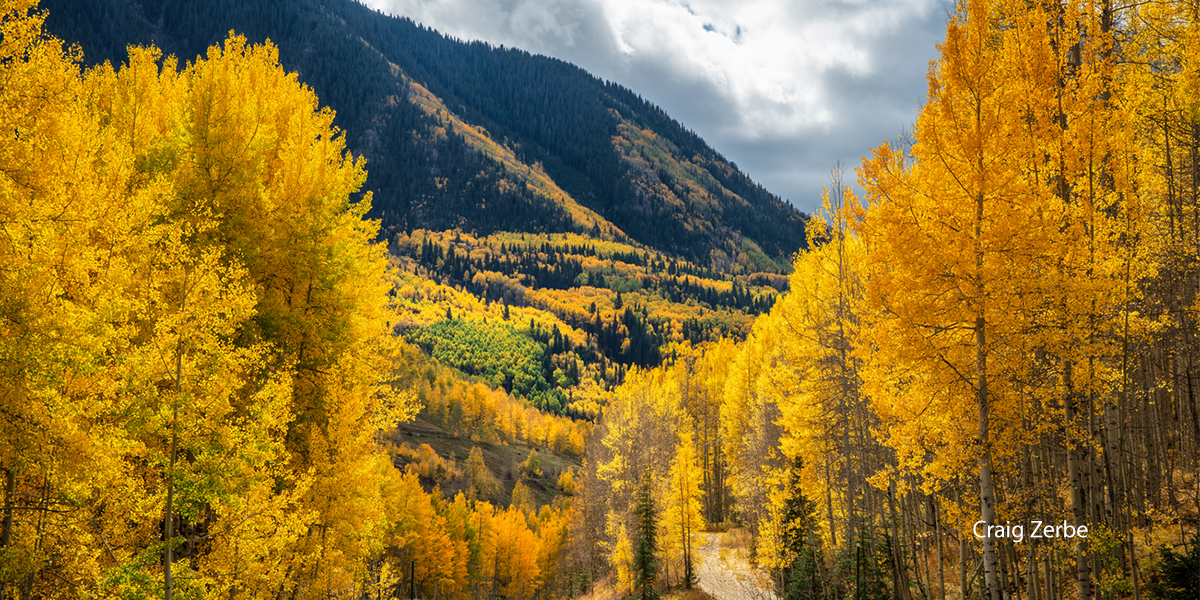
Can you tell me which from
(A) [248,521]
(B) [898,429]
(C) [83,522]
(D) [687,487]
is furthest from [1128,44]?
(D) [687,487]

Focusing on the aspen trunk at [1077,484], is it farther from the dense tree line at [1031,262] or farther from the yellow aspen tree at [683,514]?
the yellow aspen tree at [683,514]

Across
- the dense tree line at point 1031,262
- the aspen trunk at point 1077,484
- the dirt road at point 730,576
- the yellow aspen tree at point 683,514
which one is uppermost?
the dense tree line at point 1031,262

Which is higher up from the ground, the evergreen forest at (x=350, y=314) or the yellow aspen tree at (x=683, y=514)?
the evergreen forest at (x=350, y=314)

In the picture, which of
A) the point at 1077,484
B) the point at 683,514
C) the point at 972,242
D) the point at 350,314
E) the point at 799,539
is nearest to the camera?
the point at 1077,484

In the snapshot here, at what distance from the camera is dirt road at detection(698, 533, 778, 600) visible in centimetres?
2641

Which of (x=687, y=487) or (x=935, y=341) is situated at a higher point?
(x=935, y=341)

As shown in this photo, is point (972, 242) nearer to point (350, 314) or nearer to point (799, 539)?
point (350, 314)

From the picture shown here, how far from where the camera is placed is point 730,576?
29.7 meters

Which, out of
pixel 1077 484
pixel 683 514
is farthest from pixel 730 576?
pixel 1077 484

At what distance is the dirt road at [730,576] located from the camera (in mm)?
26406

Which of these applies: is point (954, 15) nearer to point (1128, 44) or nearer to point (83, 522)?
point (1128, 44)

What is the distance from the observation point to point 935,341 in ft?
30.4

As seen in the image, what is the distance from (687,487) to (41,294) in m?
26.3

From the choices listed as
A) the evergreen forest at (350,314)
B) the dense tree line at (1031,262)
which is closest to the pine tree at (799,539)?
the evergreen forest at (350,314)
